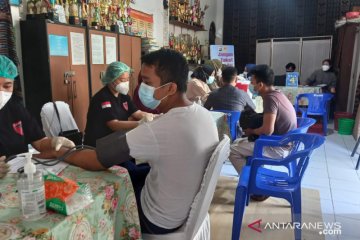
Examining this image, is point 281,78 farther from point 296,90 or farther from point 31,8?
point 31,8

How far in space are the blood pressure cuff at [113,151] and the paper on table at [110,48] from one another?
8.81 feet

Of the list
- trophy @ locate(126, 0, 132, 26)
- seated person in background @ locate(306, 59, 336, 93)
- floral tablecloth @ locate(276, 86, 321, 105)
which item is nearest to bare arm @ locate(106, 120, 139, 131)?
trophy @ locate(126, 0, 132, 26)

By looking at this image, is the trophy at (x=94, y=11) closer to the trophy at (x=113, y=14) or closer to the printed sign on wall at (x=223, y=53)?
the trophy at (x=113, y=14)

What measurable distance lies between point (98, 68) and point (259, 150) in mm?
2126

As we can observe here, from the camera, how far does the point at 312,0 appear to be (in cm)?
707

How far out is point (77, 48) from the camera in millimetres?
3141

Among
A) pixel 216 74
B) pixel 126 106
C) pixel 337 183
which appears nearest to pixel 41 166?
pixel 126 106

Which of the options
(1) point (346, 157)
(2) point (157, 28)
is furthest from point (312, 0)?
(1) point (346, 157)

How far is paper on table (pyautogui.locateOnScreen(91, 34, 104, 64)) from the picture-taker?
3.36m

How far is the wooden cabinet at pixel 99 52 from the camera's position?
3.36 m

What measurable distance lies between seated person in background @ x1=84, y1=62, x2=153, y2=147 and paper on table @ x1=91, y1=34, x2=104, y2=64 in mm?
1174

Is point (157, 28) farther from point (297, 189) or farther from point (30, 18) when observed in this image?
point (297, 189)

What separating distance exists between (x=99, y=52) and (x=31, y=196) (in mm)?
2895

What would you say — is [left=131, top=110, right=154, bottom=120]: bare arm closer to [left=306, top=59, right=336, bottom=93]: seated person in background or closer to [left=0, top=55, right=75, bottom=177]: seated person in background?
[left=0, top=55, right=75, bottom=177]: seated person in background
